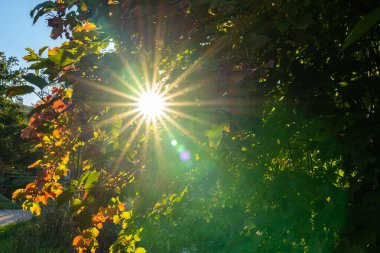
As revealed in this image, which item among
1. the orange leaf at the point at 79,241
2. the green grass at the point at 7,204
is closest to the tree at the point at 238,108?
the orange leaf at the point at 79,241

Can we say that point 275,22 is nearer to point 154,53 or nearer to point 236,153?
point 154,53

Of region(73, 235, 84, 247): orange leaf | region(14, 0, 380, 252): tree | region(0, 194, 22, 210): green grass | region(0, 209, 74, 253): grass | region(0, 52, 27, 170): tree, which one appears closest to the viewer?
region(14, 0, 380, 252): tree

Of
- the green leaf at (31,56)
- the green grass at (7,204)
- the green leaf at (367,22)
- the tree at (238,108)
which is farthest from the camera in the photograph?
the green grass at (7,204)

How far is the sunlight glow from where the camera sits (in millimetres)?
1758

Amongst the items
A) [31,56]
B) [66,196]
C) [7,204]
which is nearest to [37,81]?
[31,56]

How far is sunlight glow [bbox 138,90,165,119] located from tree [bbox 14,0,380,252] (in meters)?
0.05

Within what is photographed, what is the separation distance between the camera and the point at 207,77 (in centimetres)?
156

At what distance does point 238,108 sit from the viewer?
1551mm

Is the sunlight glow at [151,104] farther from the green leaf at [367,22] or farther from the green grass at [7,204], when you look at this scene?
the green grass at [7,204]

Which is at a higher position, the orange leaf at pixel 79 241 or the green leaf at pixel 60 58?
the green leaf at pixel 60 58

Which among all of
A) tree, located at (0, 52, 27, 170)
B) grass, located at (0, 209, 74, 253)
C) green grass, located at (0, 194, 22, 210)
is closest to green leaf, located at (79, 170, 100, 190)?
grass, located at (0, 209, 74, 253)

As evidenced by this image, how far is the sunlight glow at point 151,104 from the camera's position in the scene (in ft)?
5.77

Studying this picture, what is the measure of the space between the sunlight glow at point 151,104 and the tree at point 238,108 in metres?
0.05

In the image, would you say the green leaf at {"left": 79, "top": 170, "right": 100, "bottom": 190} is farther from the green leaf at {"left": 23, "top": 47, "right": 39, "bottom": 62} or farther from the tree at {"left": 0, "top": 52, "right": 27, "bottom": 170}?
the tree at {"left": 0, "top": 52, "right": 27, "bottom": 170}
